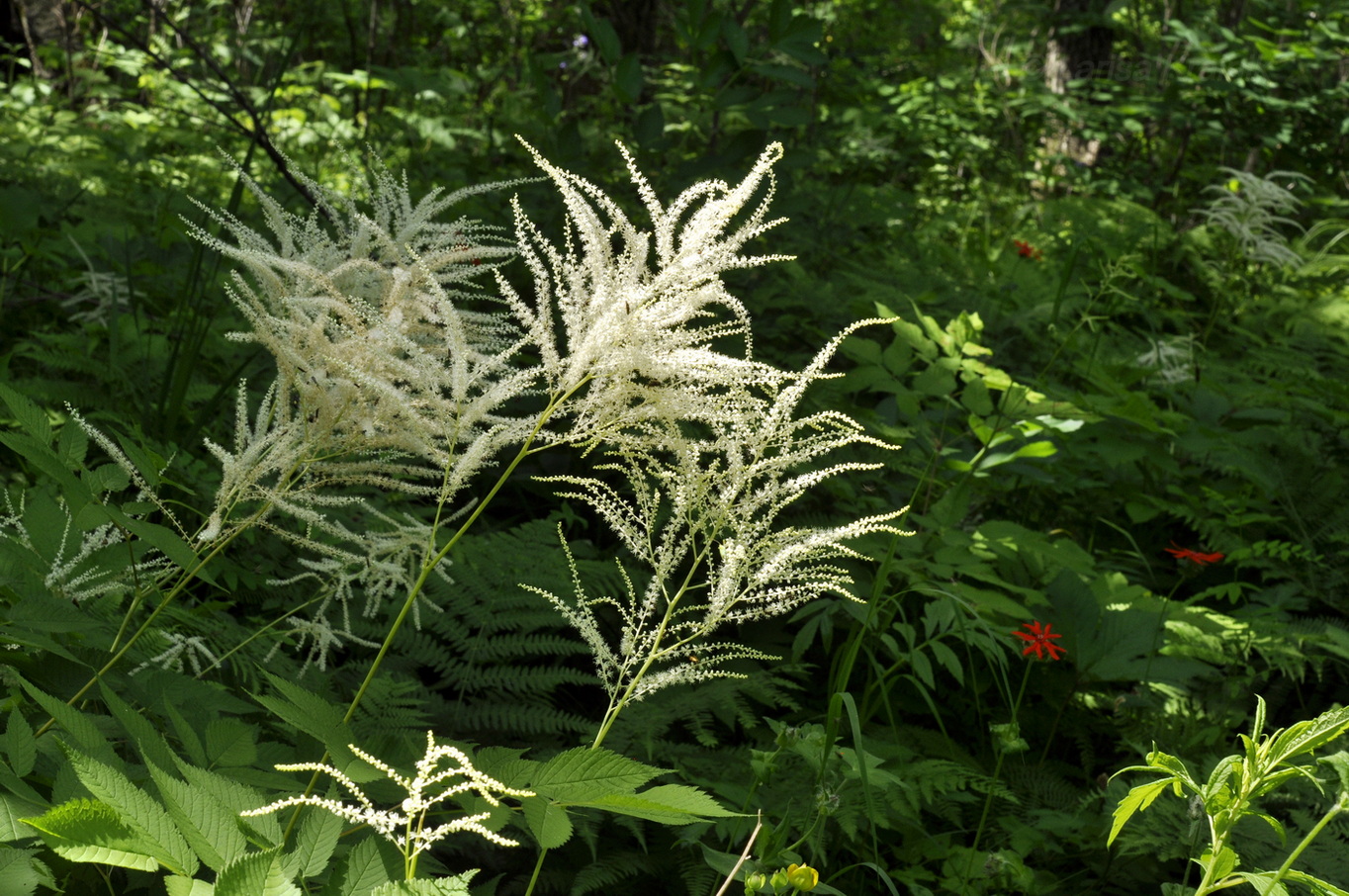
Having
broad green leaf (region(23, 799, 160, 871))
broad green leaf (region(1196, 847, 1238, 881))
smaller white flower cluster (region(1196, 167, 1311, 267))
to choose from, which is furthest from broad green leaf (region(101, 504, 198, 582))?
smaller white flower cluster (region(1196, 167, 1311, 267))

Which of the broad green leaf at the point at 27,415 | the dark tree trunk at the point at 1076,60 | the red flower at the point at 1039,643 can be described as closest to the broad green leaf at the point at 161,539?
the broad green leaf at the point at 27,415

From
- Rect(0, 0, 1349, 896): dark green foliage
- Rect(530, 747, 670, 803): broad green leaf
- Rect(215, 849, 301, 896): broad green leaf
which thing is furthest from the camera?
Rect(0, 0, 1349, 896): dark green foliage

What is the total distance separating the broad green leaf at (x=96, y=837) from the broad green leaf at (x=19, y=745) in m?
0.23

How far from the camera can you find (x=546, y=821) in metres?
1.06

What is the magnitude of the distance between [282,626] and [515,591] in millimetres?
566

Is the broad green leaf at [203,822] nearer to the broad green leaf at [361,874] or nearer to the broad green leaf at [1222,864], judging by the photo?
the broad green leaf at [361,874]

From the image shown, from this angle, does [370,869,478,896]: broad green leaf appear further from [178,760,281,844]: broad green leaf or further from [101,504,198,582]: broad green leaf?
[101,504,198,582]: broad green leaf

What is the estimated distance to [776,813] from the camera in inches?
75.8

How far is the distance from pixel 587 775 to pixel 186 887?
0.41 metres

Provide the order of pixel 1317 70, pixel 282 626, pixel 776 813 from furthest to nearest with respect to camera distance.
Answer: pixel 1317 70, pixel 282 626, pixel 776 813

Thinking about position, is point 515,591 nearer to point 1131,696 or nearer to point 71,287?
point 1131,696

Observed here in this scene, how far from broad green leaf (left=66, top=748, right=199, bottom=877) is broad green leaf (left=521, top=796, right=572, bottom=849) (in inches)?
13.3

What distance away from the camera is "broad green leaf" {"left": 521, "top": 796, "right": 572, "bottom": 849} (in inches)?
40.4

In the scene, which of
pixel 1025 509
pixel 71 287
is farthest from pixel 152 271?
pixel 1025 509
